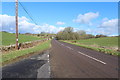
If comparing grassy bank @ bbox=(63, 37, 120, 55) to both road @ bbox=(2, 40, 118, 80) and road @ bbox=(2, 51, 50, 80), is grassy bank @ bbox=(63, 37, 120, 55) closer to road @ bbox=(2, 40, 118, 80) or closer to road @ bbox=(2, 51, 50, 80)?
road @ bbox=(2, 40, 118, 80)

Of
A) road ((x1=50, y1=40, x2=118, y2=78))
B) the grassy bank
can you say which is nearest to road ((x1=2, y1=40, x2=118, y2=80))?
road ((x1=50, y1=40, x2=118, y2=78))

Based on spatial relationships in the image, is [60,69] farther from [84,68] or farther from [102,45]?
[102,45]

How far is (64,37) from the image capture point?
132625 mm

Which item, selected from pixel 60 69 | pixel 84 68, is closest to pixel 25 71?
pixel 60 69

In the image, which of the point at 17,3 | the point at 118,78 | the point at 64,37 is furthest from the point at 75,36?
the point at 118,78

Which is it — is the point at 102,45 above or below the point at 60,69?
below

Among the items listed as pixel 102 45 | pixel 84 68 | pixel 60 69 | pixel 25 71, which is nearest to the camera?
pixel 25 71

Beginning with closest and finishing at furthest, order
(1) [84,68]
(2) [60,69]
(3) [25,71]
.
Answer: (3) [25,71], (2) [60,69], (1) [84,68]

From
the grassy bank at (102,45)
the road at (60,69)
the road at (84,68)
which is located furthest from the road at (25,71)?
the grassy bank at (102,45)

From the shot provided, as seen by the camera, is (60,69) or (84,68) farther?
(84,68)

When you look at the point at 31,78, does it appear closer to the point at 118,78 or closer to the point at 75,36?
the point at 118,78

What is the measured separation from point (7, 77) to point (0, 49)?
13500 mm

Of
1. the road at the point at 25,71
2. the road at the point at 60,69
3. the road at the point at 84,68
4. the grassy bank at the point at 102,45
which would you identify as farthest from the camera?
the grassy bank at the point at 102,45

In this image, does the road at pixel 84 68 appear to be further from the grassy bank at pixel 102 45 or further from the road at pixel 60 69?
the grassy bank at pixel 102 45
